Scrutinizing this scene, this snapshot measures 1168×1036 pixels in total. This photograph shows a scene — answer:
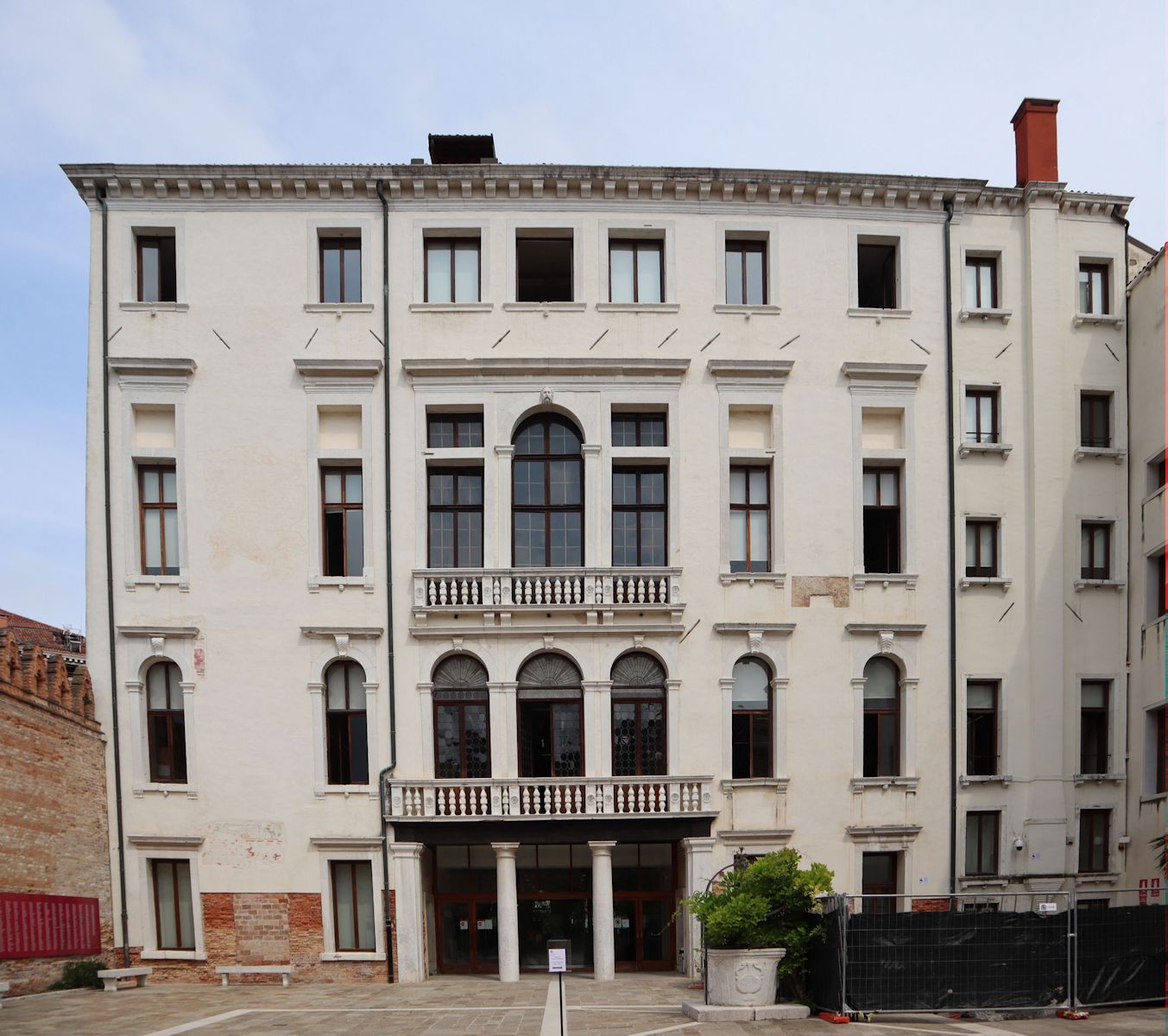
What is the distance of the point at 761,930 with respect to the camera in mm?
18016

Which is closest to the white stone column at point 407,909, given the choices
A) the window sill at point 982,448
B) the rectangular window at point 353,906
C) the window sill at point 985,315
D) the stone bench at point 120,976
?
the rectangular window at point 353,906

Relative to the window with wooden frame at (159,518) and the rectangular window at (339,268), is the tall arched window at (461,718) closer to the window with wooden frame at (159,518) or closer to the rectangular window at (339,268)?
the window with wooden frame at (159,518)

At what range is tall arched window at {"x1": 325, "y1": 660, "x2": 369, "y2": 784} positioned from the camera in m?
23.6

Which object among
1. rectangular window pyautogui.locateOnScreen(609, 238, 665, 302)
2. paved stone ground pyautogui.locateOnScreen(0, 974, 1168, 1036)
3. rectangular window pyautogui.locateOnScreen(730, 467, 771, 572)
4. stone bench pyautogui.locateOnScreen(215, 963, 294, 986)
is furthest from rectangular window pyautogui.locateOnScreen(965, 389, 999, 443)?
stone bench pyautogui.locateOnScreen(215, 963, 294, 986)

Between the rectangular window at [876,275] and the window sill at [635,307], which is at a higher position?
the rectangular window at [876,275]

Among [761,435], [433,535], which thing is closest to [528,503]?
[433,535]

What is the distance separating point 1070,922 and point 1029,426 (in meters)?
11.9

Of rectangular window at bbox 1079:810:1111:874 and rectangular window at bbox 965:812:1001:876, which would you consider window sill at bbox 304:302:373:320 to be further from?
rectangular window at bbox 1079:810:1111:874

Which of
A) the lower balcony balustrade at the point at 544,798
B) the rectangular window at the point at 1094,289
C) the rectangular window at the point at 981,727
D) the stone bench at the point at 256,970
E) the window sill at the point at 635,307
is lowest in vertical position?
the stone bench at the point at 256,970

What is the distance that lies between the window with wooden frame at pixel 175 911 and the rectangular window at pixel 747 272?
58.7 feet

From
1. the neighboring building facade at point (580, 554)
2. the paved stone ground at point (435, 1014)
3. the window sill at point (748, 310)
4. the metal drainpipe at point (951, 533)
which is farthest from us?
the window sill at point (748, 310)

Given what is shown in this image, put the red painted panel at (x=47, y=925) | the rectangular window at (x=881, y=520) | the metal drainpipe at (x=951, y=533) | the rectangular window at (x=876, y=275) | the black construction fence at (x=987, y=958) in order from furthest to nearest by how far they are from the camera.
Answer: the rectangular window at (x=876, y=275) < the rectangular window at (x=881, y=520) < the metal drainpipe at (x=951, y=533) < the red painted panel at (x=47, y=925) < the black construction fence at (x=987, y=958)

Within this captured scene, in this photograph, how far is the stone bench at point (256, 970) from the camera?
22703mm

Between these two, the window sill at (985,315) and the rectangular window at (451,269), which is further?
the window sill at (985,315)
